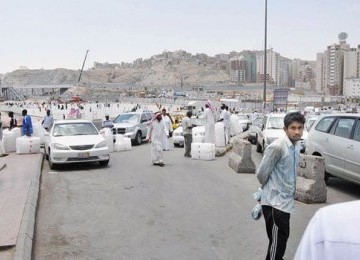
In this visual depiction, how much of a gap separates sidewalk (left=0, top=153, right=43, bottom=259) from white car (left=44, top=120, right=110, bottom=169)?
0.64 meters

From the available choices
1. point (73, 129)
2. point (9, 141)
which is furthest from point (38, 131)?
point (73, 129)

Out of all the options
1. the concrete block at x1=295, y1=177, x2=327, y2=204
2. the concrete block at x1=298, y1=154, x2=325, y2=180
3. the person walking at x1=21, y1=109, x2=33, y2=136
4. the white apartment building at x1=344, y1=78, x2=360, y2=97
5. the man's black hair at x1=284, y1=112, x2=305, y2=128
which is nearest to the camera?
the man's black hair at x1=284, y1=112, x2=305, y2=128

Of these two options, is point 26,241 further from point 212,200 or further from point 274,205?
point 212,200

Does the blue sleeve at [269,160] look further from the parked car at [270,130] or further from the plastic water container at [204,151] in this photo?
the parked car at [270,130]

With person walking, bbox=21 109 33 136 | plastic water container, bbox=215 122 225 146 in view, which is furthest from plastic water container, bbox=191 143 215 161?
person walking, bbox=21 109 33 136

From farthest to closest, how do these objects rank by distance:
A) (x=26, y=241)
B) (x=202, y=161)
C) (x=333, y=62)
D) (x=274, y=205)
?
(x=333, y=62) < (x=202, y=161) < (x=26, y=241) < (x=274, y=205)

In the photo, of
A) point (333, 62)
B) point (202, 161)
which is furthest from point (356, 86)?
point (202, 161)

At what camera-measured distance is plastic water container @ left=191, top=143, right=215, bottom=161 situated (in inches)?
629

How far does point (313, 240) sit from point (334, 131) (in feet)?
32.3

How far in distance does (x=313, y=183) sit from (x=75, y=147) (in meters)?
7.24

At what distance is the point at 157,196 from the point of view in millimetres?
9594

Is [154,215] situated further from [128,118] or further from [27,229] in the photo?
[128,118]

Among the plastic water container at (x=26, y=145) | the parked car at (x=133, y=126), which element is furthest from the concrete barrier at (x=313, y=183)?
the parked car at (x=133, y=126)

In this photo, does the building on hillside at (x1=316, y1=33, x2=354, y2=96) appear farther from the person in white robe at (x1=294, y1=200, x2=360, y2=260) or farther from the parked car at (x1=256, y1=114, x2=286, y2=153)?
the person in white robe at (x1=294, y1=200, x2=360, y2=260)
